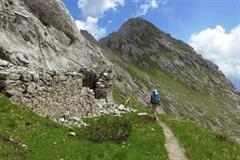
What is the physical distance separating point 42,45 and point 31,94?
434 inches

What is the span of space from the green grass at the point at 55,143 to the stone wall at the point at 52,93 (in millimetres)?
2736

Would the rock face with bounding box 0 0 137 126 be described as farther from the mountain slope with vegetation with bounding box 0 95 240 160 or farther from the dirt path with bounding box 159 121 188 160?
the dirt path with bounding box 159 121 188 160

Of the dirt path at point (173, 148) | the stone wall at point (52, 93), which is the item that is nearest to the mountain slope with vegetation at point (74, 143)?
the dirt path at point (173, 148)

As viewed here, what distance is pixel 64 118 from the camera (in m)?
36.8

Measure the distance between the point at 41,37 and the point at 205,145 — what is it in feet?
73.1

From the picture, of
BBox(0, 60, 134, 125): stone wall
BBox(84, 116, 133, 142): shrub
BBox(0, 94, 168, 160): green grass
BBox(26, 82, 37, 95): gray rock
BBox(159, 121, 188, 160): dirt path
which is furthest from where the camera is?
BBox(26, 82, 37, 95): gray rock

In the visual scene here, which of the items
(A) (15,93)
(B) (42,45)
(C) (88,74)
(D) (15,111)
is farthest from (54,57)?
(D) (15,111)

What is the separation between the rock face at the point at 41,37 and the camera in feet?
132

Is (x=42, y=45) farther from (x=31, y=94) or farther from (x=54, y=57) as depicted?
(x=31, y=94)

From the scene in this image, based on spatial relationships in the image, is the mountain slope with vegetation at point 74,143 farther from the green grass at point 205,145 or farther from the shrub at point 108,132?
the shrub at point 108,132

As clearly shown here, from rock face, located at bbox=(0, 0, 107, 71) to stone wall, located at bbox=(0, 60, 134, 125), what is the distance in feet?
8.45

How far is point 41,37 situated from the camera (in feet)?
147

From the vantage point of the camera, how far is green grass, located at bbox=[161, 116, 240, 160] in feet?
90.0

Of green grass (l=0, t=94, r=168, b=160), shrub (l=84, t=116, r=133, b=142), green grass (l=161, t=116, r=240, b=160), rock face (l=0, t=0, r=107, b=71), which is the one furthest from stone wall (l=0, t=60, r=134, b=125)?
green grass (l=161, t=116, r=240, b=160)
